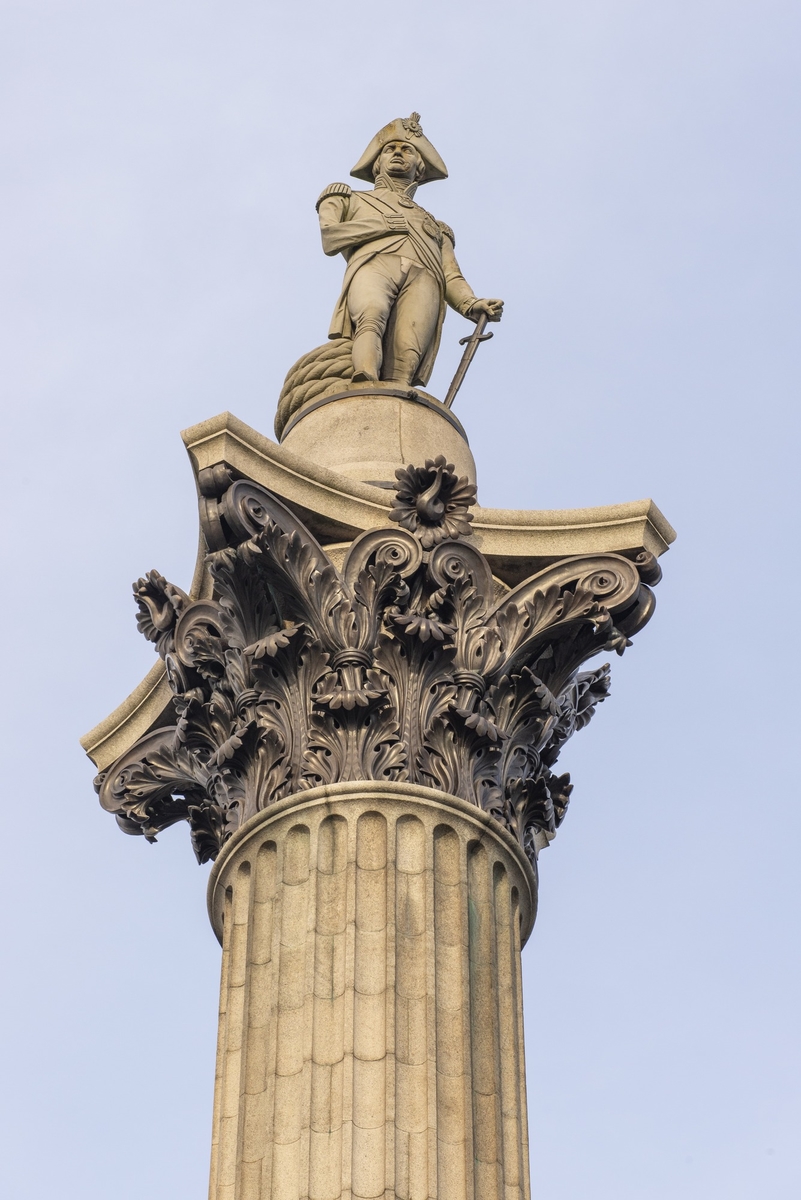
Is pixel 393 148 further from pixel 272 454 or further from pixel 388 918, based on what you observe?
pixel 388 918

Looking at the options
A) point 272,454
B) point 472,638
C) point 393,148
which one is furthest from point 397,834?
point 393,148

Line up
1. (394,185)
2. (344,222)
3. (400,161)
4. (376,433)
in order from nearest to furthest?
(376,433) → (344,222) → (394,185) → (400,161)

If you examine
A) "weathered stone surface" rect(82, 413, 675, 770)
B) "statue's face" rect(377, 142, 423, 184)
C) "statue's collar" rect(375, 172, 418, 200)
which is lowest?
"weathered stone surface" rect(82, 413, 675, 770)

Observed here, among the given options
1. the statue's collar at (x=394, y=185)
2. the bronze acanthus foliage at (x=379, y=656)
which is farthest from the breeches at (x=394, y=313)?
the bronze acanthus foliage at (x=379, y=656)

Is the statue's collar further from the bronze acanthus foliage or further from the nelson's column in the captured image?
the bronze acanthus foliage

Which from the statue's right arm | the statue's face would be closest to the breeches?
the statue's right arm

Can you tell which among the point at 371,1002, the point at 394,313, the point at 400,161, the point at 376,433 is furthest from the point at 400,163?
the point at 371,1002

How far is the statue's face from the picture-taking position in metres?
27.7

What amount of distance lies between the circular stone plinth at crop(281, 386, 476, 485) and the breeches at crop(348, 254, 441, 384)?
1013 millimetres

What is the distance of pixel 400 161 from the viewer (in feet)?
91.1

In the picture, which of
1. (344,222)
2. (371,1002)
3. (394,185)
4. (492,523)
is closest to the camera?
(371,1002)

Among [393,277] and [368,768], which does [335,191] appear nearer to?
[393,277]

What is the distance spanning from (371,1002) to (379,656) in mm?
3531

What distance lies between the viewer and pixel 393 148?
28.0 meters
